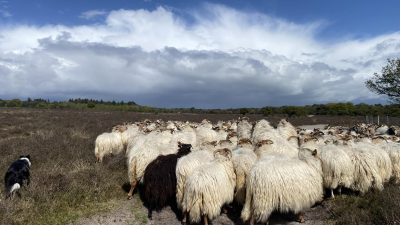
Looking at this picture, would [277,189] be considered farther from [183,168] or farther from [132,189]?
[132,189]

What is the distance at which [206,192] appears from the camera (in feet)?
24.7

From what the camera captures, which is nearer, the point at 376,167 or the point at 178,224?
the point at 178,224

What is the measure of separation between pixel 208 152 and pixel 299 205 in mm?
2564

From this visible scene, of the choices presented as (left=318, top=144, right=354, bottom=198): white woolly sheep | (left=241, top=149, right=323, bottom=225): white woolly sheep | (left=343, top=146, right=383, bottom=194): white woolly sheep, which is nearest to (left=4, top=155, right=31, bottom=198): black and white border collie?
(left=241, top=149, right=323, bottom=225): white woolly sheep

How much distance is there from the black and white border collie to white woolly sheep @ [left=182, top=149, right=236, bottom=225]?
13.8 feet

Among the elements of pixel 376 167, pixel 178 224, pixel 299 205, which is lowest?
pixel 178 224

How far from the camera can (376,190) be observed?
8.78m

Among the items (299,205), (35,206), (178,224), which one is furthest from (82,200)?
(299,205)

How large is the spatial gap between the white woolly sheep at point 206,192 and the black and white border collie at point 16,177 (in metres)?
4.22

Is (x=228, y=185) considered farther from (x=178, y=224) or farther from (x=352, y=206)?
(x=352, y=206)

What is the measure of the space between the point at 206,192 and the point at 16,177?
5013mm

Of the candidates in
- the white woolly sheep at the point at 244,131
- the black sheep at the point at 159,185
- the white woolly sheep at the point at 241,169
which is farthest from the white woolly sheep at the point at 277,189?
the white woolly sheep at the point at 244,131

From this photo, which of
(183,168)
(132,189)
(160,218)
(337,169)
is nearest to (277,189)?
(183,168)

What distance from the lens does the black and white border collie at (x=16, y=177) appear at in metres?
9.07
